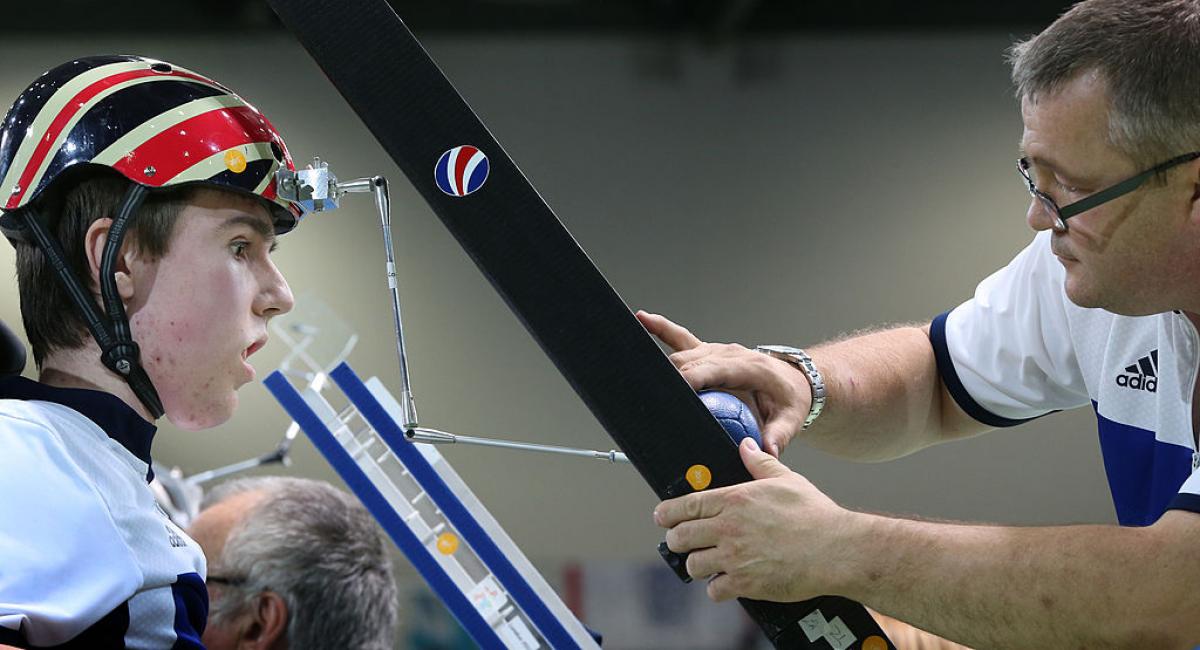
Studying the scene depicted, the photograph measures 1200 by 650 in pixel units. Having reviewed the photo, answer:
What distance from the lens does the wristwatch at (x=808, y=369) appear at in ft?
7.76

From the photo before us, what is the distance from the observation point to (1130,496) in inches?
97.3

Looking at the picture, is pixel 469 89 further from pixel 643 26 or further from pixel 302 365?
pixel 302 365

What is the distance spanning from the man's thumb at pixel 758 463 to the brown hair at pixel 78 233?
905mm

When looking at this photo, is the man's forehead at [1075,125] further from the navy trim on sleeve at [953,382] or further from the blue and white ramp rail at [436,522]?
the blue and white ramp rail at [436,522]

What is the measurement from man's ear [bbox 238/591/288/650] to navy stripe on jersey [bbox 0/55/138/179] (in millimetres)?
1144

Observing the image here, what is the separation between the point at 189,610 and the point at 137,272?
19.5 inches

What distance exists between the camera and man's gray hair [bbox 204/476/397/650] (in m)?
2.61

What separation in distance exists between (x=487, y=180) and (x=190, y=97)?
1.60ft

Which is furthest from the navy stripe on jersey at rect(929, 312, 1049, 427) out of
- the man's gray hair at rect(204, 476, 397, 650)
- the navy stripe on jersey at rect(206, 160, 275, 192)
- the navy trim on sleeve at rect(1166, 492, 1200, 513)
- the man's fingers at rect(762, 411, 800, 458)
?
the navy stripe on jersey at rect(206, 160, 275, 192)

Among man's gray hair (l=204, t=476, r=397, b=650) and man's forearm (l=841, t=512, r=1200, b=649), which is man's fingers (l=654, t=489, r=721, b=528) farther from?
man's gray hair (l=204, t=476, r=397, b=650)

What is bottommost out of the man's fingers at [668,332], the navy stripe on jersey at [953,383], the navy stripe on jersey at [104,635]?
Answer: the navy stripe on jersey at [953,383]

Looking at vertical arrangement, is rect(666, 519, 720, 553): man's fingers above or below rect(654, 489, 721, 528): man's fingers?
below

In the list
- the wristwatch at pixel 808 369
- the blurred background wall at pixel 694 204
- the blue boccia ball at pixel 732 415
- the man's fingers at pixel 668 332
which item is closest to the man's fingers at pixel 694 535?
the blue boccia ball at pixel 732 415

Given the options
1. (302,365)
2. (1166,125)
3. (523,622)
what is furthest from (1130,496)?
(302,365)
